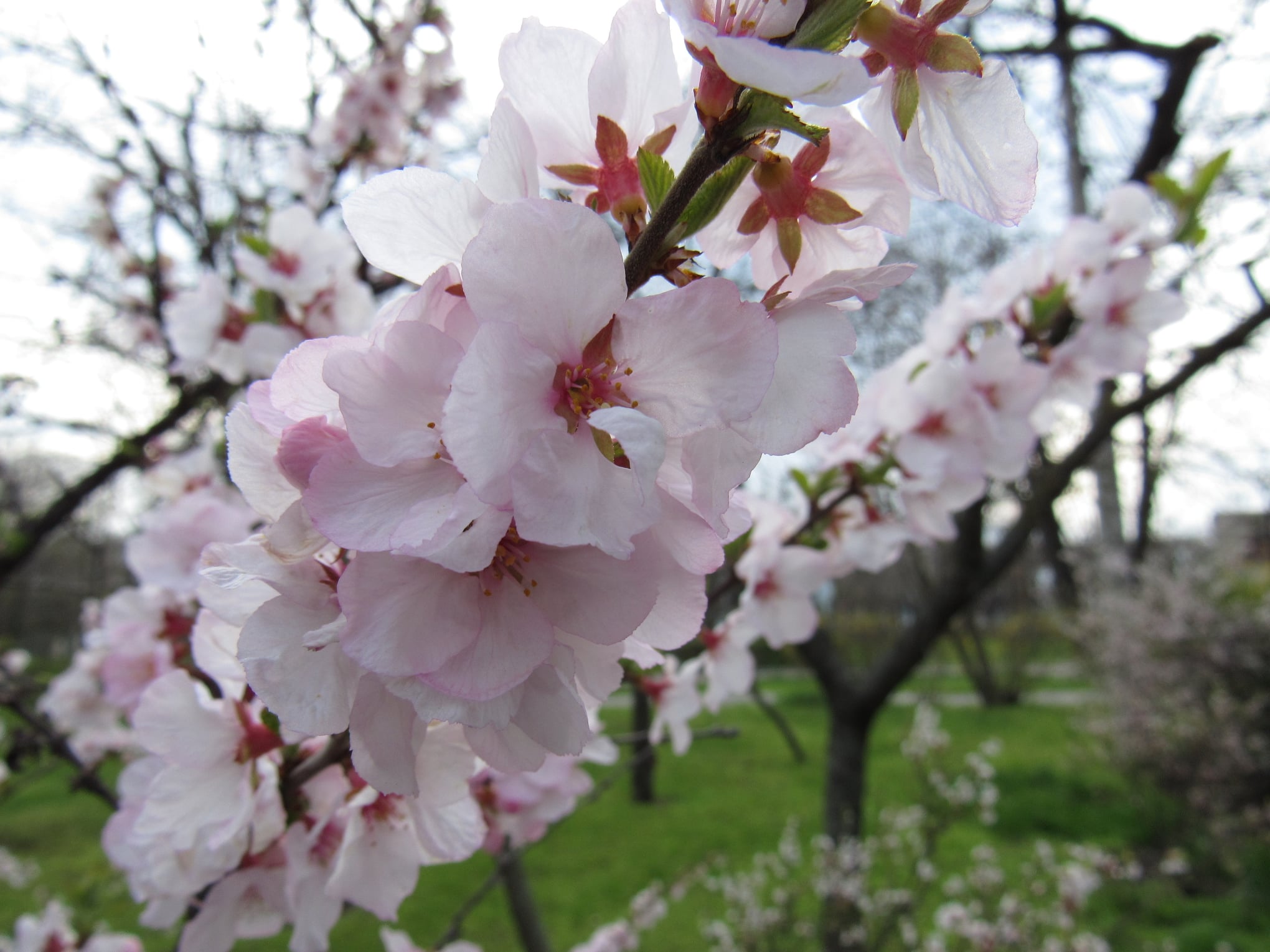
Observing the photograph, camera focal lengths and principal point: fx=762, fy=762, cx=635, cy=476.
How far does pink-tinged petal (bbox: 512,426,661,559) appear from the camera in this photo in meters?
0.33

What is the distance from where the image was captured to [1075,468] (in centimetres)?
215

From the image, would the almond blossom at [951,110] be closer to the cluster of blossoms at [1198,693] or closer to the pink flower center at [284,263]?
the pink flower center at [284,263]

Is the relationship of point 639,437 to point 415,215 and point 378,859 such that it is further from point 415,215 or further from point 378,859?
point 378,859

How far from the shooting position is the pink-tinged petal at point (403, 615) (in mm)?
371

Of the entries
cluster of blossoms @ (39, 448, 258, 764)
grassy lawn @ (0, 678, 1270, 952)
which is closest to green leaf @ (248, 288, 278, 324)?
cluster of blossoms @ (39, 448, 258, 764)

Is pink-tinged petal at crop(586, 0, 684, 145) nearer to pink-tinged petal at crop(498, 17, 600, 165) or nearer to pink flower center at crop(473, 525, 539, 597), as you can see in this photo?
pink-tinged petal at crop(498, 17, 600, 165)

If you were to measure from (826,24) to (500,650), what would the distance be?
0.36 metres

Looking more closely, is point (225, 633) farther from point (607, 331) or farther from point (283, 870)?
point (607, 331)

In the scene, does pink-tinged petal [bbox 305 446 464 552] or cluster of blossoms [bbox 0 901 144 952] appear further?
cluster of blossoms [bbox 0 901 144 952]

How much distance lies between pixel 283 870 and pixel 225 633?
268 millimetres

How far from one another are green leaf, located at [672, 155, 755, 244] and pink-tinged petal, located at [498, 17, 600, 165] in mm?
118

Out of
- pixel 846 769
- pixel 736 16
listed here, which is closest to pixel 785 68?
Answer: pixel 736 16

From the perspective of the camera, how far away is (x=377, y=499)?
37 cm

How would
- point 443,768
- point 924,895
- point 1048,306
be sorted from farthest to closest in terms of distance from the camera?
point 924,895 < point 1048,306 < point 443,768
